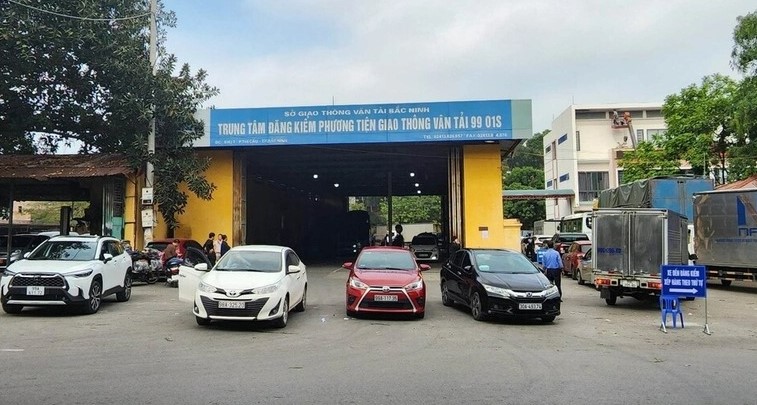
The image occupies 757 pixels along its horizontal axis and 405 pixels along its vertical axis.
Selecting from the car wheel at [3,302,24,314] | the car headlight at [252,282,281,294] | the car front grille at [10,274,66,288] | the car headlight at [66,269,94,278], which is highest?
the car headlight at [66,269,94,278]

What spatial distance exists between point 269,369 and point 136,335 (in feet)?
11.7

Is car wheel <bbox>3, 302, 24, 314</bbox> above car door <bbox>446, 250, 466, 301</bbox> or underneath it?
underneath

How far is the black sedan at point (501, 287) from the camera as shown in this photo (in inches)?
438

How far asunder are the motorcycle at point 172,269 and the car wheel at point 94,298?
16.7ft

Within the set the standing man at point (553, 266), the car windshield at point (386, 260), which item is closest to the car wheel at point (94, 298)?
the car windshield at point (386, 260)

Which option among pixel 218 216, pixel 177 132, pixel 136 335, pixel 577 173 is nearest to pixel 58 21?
pixel 177 132

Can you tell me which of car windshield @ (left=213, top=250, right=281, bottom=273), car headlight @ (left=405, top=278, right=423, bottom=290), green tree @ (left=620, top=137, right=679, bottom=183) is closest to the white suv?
car windshield @ (left=213, top=250, right=281, bottom=273)

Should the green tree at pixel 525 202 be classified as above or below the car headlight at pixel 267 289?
above

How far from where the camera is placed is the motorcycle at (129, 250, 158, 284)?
1794 cm

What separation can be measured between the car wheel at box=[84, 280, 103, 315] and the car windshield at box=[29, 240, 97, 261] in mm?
638

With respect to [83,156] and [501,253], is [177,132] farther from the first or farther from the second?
[501,253]

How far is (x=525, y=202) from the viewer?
66.4 meters

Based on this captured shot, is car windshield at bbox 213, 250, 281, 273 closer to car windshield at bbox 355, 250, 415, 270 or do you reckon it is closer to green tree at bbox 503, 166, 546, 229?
car windshield at bbox 355, 250, 415, 270

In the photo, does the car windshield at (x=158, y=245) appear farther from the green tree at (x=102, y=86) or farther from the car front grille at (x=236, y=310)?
the car front grille at (x=236, y=310)
